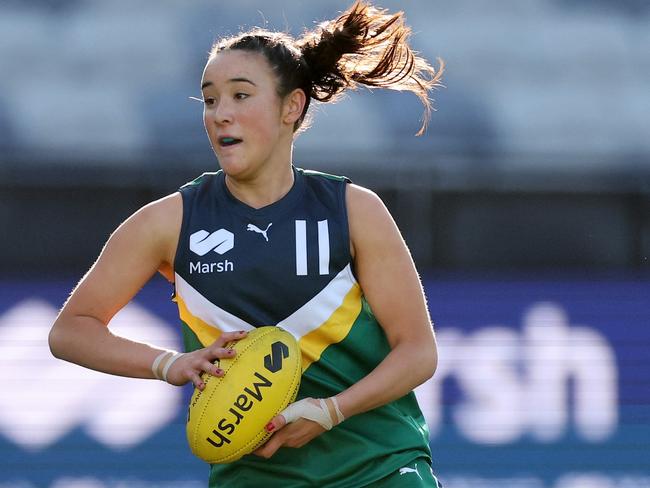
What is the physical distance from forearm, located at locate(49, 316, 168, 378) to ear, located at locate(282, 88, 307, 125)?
68 centimetres

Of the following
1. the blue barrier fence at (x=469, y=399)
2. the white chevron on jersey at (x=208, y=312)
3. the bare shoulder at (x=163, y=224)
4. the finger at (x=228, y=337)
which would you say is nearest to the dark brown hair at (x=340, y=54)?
the bare shoulder at (x=163, y=224)

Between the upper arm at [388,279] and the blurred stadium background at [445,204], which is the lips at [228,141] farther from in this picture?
the blurred stadium background at [445,204]

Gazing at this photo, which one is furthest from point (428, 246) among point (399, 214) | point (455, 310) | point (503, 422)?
point (503, 422)

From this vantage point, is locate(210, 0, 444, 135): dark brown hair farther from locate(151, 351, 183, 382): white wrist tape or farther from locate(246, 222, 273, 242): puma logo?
locate(151, 351, 183, 382): white wrist tape

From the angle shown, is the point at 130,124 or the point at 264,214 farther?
the point at 130,124

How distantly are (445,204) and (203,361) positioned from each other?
17.0ft

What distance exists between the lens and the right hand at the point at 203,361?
9.12ft

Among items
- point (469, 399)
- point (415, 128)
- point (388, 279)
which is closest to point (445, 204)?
point (415, 128)

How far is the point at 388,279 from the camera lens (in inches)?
120

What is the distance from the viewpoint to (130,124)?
27.6ft

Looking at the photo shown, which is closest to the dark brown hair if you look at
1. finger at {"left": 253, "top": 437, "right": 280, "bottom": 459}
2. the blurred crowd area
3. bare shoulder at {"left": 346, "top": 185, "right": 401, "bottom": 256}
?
bare shoulder at {"left": 346, "top": 185, "right": 401, "bottom": 256}

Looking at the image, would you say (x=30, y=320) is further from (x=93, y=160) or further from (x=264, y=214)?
(x=264, y=214)

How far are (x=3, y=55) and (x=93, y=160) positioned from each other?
106 centimetres

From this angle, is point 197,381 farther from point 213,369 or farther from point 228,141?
point 228,141
